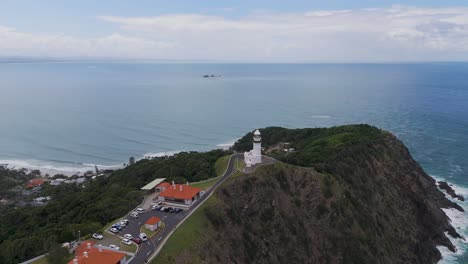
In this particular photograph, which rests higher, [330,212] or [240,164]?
[240,164]

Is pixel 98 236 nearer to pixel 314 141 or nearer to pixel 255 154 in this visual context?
pixel 255 154

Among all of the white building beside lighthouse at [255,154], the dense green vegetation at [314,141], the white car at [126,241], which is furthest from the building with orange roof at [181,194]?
the dense green vegetation at [314,141]

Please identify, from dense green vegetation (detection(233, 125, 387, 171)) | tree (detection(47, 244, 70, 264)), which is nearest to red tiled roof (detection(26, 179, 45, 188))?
dense green vegetation (detection(233, 125, 387, 171))

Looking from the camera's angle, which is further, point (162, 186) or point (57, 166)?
point (57, 166)

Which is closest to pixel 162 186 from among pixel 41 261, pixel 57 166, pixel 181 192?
pixel 181 192

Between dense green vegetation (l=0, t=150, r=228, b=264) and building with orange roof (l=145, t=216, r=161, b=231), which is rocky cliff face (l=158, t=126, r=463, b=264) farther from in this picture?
dense green vegetation (l=0, t=150, r=228, b=264)

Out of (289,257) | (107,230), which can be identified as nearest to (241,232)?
(289,257)
